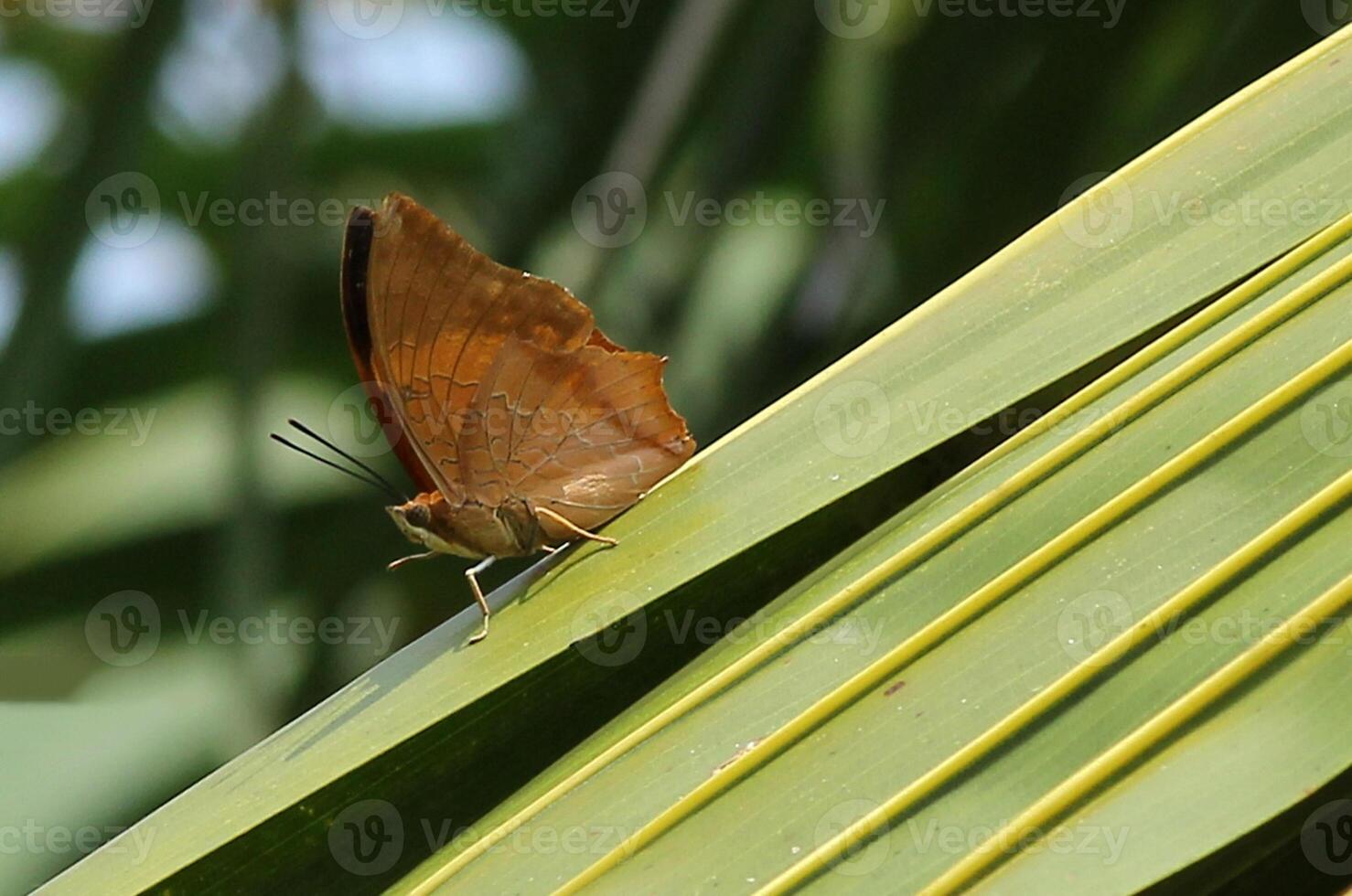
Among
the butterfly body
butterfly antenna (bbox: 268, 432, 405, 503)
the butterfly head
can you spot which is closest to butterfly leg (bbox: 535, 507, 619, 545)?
the butterfly body

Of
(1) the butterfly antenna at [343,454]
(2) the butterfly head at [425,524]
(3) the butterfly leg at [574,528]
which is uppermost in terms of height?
(1) the butterfly antenna at [343,454]

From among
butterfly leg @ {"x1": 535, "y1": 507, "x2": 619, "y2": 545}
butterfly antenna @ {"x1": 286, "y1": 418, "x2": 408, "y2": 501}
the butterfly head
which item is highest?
butterfly antenna @ {"x1": 286, "y1": 418, "x2": 408, "y2": 501}

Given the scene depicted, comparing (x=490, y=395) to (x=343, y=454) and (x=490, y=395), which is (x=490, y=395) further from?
(x=343, y=454)

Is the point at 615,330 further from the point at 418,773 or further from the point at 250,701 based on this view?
the point at 418,773

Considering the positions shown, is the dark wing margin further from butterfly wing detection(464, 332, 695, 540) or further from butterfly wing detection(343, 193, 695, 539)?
butterfly wing detection(464, 332, 695, 540)

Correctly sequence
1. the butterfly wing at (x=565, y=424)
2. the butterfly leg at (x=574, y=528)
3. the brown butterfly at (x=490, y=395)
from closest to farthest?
the butterfly leg at (x=574, y=528) → the brown butterfly at (x=490, y=395) → the butterfly wing at (x=565, y=424)

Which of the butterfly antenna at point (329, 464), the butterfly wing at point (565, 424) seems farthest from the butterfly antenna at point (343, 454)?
the butterfly wing at point (565, 424)

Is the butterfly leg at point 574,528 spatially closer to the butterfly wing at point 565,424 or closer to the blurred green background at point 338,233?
the butterfly wing at point 565,424
